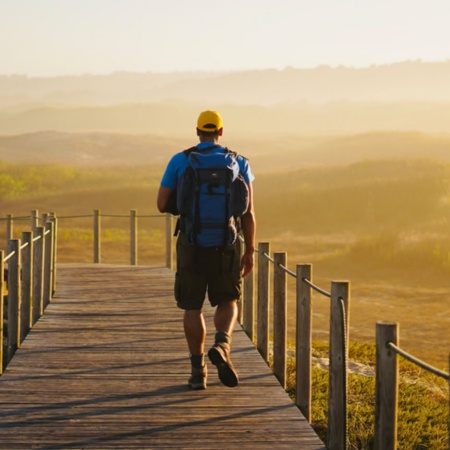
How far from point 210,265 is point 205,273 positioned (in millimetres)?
97

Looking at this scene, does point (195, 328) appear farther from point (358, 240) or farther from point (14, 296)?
point (358, 240)

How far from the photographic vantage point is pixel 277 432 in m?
5.97

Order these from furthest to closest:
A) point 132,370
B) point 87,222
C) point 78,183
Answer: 1. point 78,183
2. point 87,222
3. point 132,370

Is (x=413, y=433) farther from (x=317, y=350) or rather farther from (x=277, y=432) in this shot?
(x=317, y=350)

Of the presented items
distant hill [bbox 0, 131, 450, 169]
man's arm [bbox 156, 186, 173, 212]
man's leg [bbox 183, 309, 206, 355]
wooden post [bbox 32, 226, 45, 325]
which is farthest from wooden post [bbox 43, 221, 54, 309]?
distant hill [bbox 0, 131, 450, 169]

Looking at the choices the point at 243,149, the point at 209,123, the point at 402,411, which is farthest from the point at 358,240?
the point at 243,149

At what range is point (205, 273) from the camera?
6.76 m

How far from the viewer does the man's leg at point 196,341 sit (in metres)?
6.83

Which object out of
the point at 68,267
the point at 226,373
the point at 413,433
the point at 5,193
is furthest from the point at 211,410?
the point at 5,193

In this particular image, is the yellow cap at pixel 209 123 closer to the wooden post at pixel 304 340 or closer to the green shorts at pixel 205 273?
the green shorts at pixel 205 273

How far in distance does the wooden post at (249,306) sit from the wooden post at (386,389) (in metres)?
4.83

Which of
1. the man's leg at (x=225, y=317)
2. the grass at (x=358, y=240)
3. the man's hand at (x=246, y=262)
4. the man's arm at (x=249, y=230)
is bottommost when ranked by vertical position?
the grass at (x=358, y=240)

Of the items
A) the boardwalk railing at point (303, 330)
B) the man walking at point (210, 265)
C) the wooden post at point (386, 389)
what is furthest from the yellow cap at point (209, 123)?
the wooden post at point (386, 389)

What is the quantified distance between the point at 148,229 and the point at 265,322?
3083 centimetres
